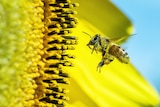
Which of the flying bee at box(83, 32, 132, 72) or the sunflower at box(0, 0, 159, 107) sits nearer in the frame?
the sunflower at box(0, 0, 159, 107)

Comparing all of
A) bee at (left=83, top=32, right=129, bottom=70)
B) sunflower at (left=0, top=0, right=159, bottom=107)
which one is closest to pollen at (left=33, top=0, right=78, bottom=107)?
sunflower at (left=0, top=0, right=159, bottom=107)

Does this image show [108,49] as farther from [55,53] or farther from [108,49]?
[55,53]

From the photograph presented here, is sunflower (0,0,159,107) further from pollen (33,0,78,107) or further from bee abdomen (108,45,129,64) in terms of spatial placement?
bee abdomen (108,45,129,64)

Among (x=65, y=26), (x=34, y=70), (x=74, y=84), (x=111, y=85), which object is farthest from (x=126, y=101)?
(x=34, y=70)

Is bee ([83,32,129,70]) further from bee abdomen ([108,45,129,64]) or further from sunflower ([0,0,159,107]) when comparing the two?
sunflower ([0,0,159,107])

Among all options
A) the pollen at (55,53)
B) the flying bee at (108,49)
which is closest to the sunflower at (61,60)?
the pollen at (55,53)

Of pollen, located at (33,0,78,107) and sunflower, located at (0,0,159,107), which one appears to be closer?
sunflower, located at (0,0,159,107)

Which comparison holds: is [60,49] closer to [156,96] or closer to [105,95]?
[105,95]

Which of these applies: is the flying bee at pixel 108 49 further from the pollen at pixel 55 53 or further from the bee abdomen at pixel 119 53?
the pollen at pixel 55 53
